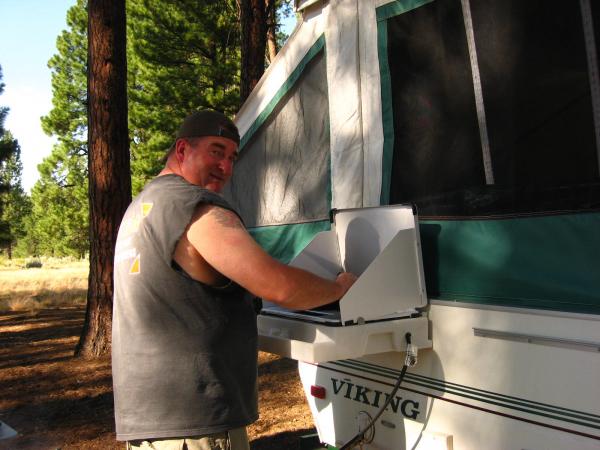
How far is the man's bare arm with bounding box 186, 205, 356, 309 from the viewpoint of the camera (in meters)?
1.92

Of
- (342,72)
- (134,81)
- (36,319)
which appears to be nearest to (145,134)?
(134,81)

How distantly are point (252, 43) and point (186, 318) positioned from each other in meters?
7.18

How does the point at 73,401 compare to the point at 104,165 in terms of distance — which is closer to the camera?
the point at 73,401

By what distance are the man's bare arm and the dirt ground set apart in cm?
221

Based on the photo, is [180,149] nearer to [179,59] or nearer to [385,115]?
[385,115]

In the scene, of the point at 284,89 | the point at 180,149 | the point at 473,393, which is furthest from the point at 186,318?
the point at 284,89

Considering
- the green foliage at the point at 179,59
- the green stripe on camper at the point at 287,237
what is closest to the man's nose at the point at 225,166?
the green stripe on camper at the point at 287,237

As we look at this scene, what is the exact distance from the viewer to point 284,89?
3438 mm

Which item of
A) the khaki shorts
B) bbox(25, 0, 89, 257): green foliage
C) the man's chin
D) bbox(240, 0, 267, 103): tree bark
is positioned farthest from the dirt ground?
bbox(25, 0, 89, 257): green foliage

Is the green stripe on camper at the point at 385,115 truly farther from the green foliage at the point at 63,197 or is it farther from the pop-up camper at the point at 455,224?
the green foliage at the point at 63,197

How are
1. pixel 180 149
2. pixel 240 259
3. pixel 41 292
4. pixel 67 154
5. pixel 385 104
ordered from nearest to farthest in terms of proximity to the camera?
pixel 240 259 < pixel 180 149 < pixel 385 104 < pixel 41 292 < pixel 67 154

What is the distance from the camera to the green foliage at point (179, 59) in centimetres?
1515

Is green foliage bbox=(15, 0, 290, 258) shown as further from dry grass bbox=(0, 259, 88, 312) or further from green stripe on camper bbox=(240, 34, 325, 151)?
green stripe on camper bbox=(240, 34, 325, 151)

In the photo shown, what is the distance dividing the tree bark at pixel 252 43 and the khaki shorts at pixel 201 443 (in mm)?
6889
